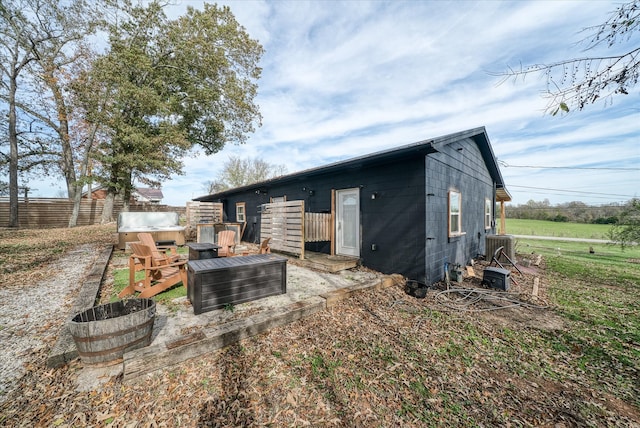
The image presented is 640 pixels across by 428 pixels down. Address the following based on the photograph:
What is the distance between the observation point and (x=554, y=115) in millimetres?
2178

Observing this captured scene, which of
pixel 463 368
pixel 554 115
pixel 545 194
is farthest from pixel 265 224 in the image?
pixel 545 194

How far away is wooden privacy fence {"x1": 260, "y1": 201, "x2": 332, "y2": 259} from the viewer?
22.1 feet

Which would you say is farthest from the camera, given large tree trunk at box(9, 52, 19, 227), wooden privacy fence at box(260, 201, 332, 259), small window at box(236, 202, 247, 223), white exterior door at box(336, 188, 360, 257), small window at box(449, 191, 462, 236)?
large tree trunk at box(9, 52, 19, 227)

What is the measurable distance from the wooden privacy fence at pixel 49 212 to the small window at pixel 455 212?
21.9 meters

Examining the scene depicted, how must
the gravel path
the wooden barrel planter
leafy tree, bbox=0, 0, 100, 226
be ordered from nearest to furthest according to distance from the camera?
the wooden barrel planter
the gravel path
leafy tree, bbox=0, 0, 100, 226

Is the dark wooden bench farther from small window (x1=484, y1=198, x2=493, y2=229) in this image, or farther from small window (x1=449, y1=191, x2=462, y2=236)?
small window (x1=484, y1=198, x2=493, y2=229)

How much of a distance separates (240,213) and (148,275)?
907 cm

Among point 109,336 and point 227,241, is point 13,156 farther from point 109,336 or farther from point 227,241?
point 109,336

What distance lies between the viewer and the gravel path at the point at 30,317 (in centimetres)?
244

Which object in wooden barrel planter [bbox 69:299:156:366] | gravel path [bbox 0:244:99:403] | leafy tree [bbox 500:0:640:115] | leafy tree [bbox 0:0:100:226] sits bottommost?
gravel path [bbox 0:244:99:403]

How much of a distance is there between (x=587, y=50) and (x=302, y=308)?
4090mm

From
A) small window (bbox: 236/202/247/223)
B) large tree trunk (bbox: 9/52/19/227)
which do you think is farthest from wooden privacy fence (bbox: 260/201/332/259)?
large tree trunk (bbox: 9/52/19/227)

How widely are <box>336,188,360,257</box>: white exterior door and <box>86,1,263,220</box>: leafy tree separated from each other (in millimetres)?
11653

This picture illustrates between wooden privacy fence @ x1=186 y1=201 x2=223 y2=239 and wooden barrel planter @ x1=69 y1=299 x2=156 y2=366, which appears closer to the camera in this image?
wooden barrel planter @ x1=69 y1=299 x2=156 y2=366
